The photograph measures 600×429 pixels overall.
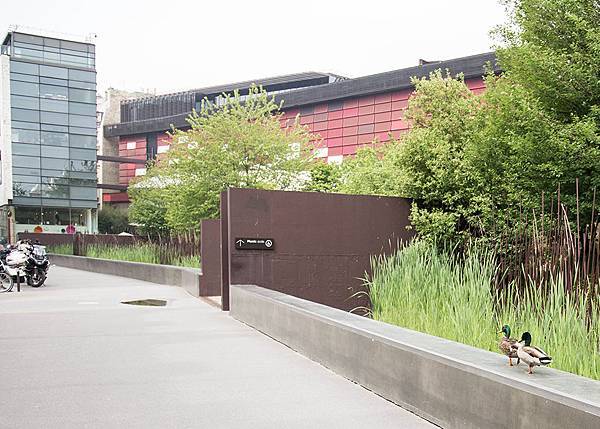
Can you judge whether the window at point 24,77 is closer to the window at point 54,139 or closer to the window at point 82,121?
the window at point 82,121

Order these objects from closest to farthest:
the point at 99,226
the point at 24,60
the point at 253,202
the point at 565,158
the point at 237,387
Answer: the point at 237,387 < the point at 565,158 < the point at 253,202 < the point at 24,60 < the point at 99,226

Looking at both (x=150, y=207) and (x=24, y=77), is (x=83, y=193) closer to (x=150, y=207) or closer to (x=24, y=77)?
(x=24, y=77)

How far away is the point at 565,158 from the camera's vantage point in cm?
1078

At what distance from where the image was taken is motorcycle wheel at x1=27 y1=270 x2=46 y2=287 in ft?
68.6

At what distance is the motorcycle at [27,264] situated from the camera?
65.1 feet

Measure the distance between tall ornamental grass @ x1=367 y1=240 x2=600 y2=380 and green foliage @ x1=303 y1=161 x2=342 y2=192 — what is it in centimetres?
1909

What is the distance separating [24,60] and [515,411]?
76.9m

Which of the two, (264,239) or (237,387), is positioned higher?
(264,239)

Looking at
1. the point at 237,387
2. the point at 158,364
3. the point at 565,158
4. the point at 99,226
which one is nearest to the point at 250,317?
the point at 158,364

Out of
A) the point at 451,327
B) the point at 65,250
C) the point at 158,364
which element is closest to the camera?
the point at 451,327

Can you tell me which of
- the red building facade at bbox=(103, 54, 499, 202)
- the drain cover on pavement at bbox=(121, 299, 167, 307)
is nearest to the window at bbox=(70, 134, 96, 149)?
the red building facade at bbox=(103, 54, 499, 202)

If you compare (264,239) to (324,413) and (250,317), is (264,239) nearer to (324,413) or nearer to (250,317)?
(250,317)

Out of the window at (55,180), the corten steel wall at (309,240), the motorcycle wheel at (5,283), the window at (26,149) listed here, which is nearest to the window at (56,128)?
the window at (26,149)

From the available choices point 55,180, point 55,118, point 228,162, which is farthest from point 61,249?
point 55,118
